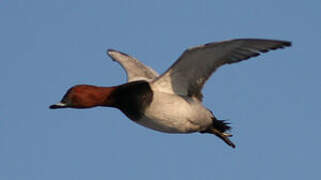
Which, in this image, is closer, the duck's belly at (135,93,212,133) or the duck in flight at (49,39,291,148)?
the duck in flight at (49,39,291,148)

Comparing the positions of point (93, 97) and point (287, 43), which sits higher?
point (287, 43)

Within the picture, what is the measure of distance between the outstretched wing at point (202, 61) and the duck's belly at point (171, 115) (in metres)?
0.16

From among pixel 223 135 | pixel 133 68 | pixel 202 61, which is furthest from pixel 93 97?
pixel 223 135

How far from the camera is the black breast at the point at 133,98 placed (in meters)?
8.24

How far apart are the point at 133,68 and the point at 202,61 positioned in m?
2.60

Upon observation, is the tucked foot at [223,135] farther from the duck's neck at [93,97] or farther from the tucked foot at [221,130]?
the duck's neck at [93,97]

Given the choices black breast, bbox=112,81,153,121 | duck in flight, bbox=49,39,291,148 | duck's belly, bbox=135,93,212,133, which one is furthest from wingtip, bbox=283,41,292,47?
black breast, bbox=112,81,153,121

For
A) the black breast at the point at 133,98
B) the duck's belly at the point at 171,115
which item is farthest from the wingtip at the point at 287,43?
the black breast at the point at 133,98

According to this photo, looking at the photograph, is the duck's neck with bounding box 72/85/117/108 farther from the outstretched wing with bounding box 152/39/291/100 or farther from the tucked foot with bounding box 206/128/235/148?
the tucked foot with bounding box 206/128/235/148

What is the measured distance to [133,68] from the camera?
10.6 metres

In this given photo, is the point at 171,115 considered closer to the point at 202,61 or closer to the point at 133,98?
the point at 133,98

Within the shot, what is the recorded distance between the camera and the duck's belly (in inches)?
325

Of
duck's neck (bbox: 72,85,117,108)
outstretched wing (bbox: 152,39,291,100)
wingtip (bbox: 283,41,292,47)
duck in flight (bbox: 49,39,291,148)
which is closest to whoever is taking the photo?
wingtip (bbox: 283,41,292,47)

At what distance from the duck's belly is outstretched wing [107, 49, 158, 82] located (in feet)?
5.71
